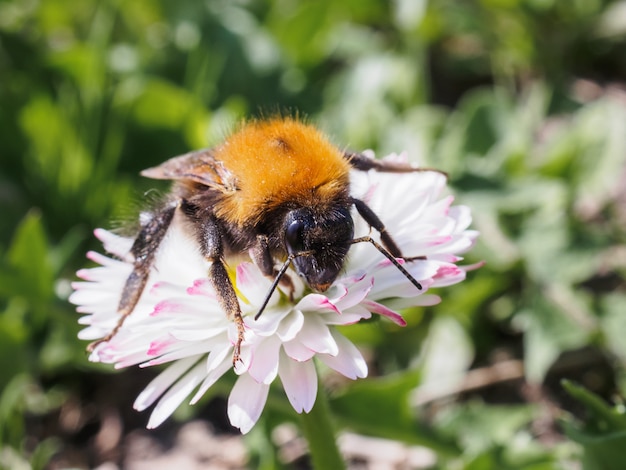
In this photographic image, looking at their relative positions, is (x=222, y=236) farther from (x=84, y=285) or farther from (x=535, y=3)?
(x=535, y=3)

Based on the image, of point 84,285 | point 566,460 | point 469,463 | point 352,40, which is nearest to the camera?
point 84,285

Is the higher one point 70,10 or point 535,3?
point 535,3

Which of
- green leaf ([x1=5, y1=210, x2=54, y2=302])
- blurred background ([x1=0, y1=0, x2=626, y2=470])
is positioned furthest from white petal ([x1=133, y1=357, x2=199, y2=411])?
green leaf ([x1=5, y1=210, x2=54, y2=302])

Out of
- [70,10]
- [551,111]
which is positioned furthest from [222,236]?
[70,10]

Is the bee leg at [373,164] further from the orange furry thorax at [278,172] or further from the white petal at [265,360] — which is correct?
the white petal at [265,360]

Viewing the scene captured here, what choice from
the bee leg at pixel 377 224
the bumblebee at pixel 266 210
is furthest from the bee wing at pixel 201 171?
the bee leg at pixel 377 224
